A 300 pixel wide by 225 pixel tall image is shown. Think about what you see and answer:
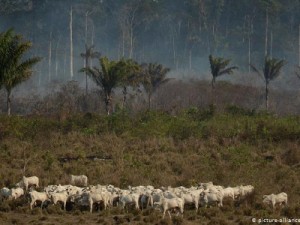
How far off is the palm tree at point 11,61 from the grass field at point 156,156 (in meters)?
4.20

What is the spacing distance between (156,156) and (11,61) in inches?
398

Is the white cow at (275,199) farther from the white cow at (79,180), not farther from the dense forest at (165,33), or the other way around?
the dense forest at (165,33)

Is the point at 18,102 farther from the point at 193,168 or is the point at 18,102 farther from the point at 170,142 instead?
→ the point at 193,168

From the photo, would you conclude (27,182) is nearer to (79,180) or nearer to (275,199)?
(79,180)

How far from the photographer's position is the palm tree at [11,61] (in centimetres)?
2769

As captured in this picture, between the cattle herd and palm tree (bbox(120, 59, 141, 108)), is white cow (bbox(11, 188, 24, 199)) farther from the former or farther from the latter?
palm tree (bbox(120, 59, 141, 108))

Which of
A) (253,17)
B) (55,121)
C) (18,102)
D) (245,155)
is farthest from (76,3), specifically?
Result: (245,155)

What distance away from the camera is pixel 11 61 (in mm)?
27984

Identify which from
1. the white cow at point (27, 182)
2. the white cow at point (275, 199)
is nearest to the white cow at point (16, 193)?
the white cow at point (27, 182)

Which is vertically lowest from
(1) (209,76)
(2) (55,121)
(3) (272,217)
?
(3) (272,217)

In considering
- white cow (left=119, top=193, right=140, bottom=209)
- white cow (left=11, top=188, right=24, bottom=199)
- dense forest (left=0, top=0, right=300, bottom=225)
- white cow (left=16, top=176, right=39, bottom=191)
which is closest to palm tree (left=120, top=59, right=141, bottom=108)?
dense forest (left=0, top=0, right=300, bottom=225)

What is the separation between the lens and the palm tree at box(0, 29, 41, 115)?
90.8 ft

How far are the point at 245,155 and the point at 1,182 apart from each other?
13.8 metres

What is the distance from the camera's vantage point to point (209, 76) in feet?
281
